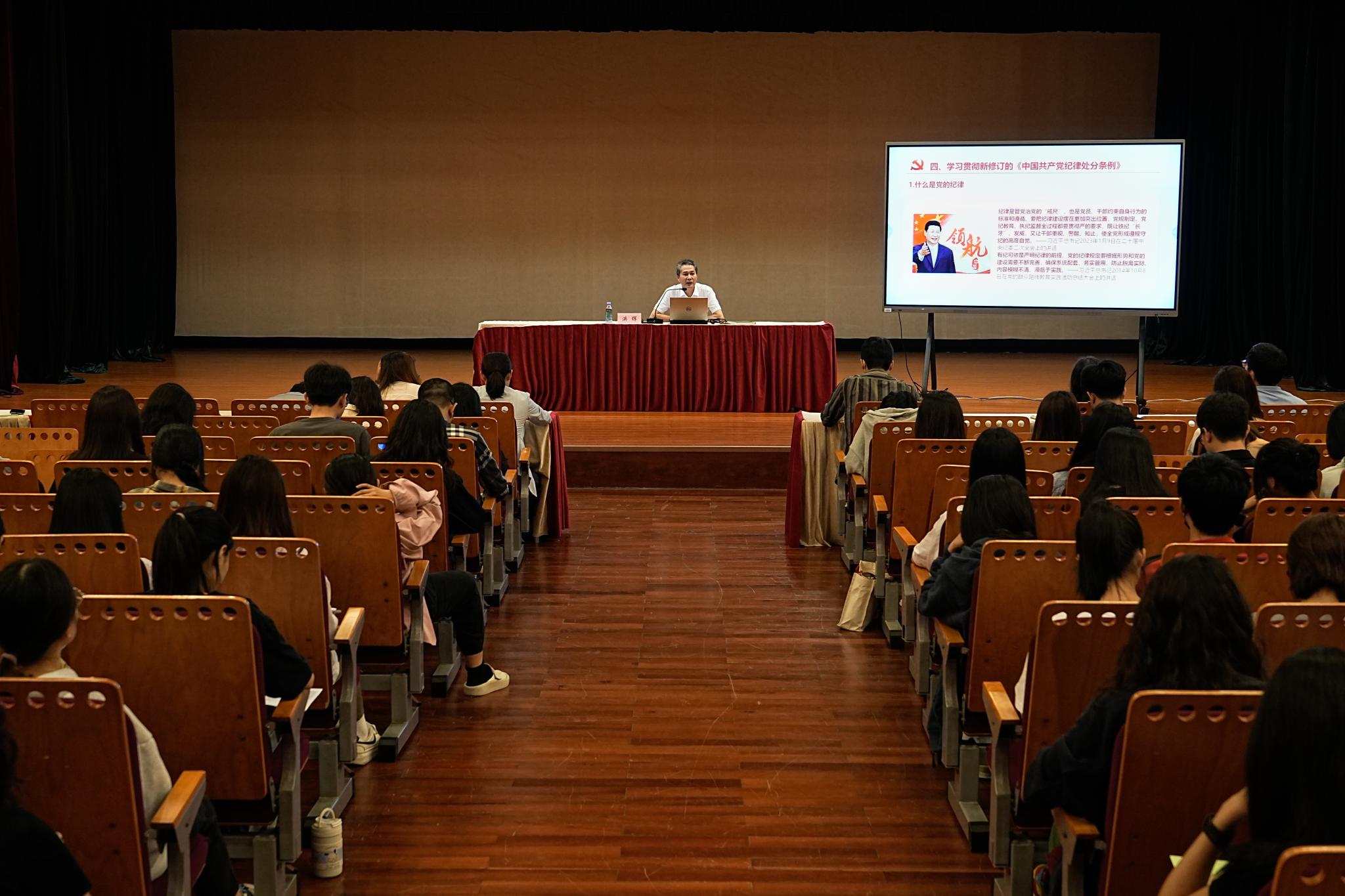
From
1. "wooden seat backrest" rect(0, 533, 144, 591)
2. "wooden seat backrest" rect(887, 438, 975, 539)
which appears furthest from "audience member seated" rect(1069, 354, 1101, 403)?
"wooden seat backrest" rect(0, 533, 144, 591)

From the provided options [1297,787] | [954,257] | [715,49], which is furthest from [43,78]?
[1297,787]

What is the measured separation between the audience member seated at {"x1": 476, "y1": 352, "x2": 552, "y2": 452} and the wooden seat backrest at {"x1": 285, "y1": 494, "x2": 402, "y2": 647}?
2622mm

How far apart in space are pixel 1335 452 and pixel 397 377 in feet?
13.7

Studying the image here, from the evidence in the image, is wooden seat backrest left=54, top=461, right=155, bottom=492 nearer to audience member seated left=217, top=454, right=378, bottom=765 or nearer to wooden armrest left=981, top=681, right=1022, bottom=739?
audience member seated left=217, top=454, right=378, bottom=765

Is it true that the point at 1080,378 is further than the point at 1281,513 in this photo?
Yes

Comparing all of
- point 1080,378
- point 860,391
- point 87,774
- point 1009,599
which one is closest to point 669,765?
point 1009,599

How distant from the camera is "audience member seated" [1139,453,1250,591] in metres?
3.29

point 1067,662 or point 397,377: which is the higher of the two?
point 397,377

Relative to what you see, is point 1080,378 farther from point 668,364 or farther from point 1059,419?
Answer: point 668,364

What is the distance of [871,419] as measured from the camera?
605cm

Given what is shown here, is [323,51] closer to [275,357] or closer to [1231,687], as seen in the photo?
[275,357]

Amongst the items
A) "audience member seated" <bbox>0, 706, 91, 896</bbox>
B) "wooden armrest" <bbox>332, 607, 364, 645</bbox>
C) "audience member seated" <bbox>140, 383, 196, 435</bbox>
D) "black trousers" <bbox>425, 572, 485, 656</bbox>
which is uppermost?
"audience member seated" <bbox>140, 383, 196, 435</bbox>

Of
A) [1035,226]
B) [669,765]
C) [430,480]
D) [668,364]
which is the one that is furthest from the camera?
[668,364]


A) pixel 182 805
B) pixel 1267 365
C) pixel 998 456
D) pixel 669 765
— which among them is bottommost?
pixel 669 765
